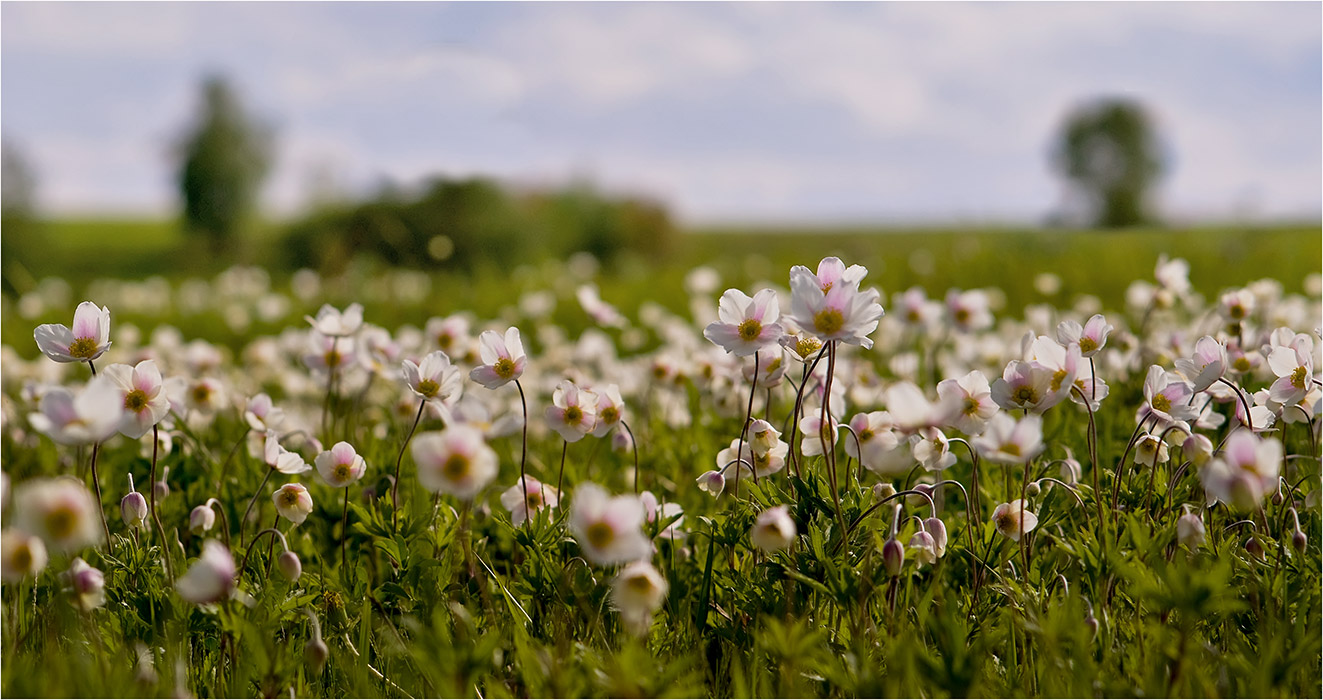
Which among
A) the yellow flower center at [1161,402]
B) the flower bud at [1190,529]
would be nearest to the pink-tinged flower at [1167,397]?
the yellow flower center at [1161,402]

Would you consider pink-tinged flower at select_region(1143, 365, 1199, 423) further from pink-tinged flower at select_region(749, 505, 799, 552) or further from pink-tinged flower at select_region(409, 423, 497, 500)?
pink-tinged flower at select_region(409, 423, 497, 500)

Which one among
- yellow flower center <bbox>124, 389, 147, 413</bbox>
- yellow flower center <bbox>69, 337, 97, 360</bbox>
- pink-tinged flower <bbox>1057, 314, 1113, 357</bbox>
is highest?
pink-tinged flower <bbox>1057, 314, 1113, 357</bbox>

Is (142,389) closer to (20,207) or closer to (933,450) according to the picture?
(933,450)

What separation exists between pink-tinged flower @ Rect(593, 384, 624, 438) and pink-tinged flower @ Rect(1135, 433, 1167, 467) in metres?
1.25

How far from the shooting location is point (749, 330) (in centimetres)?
211

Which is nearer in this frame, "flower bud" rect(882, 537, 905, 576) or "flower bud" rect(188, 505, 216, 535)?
"flower bud" rect(882, 537, 905, 576)

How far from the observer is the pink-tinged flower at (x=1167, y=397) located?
2.24 m

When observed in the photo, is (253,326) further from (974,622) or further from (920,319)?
(974,622)

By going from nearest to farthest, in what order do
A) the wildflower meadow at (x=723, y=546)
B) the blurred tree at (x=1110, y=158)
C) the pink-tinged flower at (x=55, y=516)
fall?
the pink-tinged flower at (x=55, y=516)
the wildflower meadow at (x=723, y=546)
the blurred tree at (x=1110, y=158)

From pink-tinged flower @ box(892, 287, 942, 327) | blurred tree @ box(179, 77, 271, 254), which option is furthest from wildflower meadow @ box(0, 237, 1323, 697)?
blurred tree @ box(179, 77, 271, 254)

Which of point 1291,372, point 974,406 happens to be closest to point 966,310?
point 1291,372

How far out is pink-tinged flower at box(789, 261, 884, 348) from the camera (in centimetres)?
192

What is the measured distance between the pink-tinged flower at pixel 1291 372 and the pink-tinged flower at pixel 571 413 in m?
1.55

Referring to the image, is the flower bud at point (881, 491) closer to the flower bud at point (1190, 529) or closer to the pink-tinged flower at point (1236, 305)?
the flower bud at point (1190, 529)
